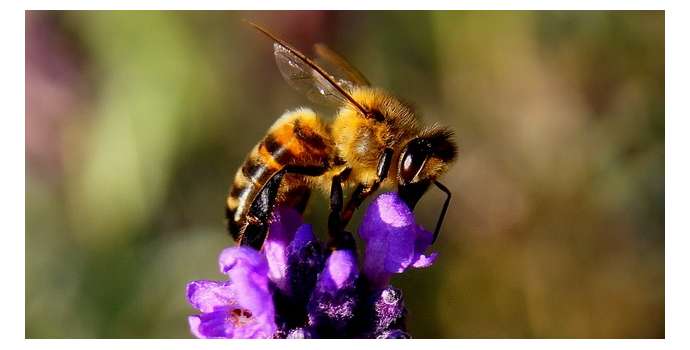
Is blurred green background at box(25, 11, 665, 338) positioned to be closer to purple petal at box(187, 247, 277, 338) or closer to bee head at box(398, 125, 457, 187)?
bee head at box(398, 125, 457, 187)

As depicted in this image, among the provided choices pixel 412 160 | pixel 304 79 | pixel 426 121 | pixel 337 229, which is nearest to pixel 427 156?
pixel 412 160

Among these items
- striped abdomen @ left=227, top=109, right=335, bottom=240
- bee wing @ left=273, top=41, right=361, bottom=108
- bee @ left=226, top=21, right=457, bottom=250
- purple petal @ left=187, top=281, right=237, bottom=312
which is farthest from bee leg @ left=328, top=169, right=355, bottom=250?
bee wing @ left=273, top=41, right=361, bottom=108

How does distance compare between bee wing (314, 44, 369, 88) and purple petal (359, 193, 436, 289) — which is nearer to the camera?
purple petal (359, 193, 436, 289)

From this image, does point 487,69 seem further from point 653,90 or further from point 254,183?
point 254,183

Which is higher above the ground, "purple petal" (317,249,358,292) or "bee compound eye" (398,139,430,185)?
"bee compound eye" (398,139,430,185)

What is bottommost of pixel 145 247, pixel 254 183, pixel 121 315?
pixel 121 315

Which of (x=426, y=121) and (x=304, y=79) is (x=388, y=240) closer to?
(x=304, y=79)

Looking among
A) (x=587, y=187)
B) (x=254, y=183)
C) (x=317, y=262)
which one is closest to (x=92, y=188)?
(x=254, y=183)
